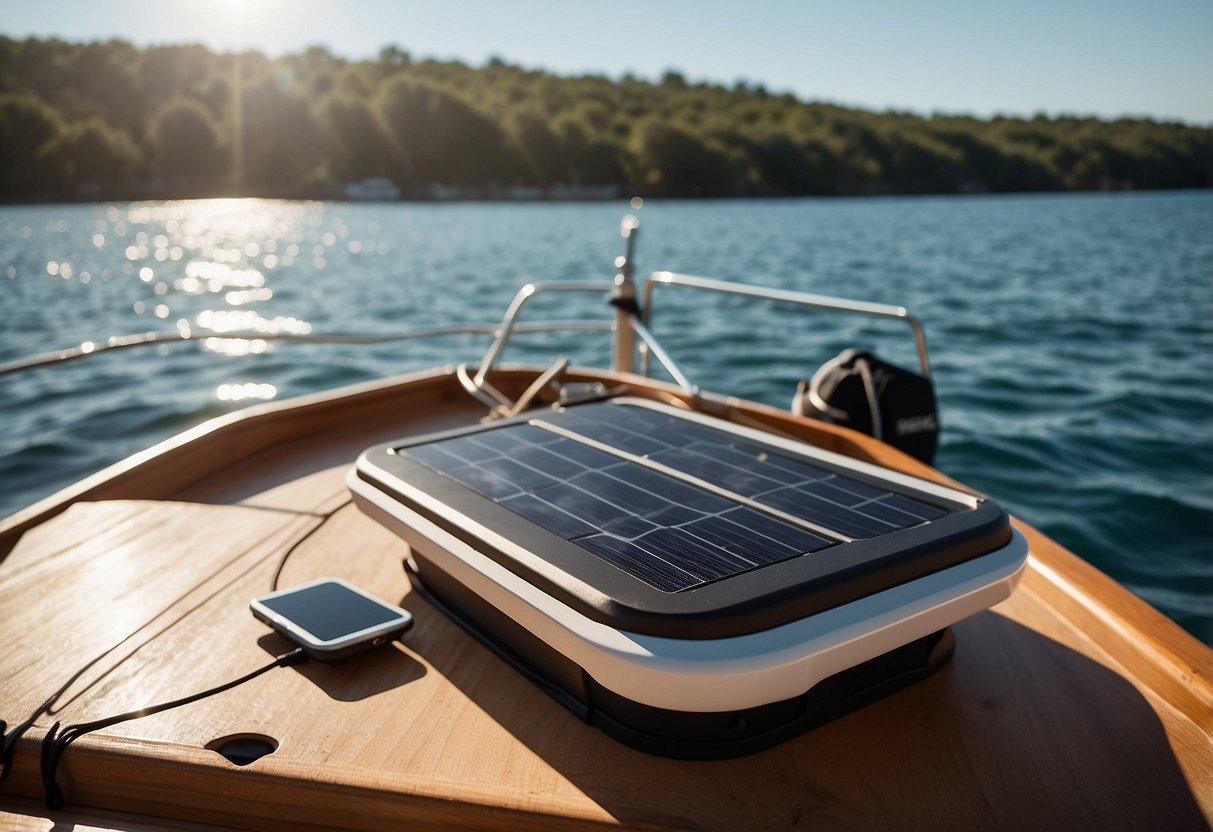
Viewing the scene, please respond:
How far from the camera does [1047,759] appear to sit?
1064mm

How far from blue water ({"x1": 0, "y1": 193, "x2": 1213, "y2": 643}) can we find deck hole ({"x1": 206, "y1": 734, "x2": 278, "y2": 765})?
294 cm

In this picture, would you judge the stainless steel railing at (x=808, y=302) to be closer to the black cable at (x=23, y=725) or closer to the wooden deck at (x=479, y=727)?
the wooden deck at (x=479, y=727)

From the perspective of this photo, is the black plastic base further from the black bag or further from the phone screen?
Result: the black bag

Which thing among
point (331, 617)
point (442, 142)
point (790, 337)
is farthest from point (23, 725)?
point (442, 142)

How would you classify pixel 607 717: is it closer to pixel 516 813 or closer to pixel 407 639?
pixel 516 813

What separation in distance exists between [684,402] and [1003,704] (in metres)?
1.44

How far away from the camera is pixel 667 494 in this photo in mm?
1281

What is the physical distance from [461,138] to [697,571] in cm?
6315

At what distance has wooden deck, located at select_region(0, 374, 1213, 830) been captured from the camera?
959 mm

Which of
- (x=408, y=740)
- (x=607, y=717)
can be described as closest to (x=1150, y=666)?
(x=607, y=717)

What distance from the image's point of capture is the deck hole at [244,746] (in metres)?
1.05

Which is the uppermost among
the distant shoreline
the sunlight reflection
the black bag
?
the distant shoreline

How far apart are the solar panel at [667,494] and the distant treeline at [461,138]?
54.8 metres

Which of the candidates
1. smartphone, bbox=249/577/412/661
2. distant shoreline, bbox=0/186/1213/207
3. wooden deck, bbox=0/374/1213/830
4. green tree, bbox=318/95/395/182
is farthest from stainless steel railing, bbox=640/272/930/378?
green tree, bbox=318/95/395/182
